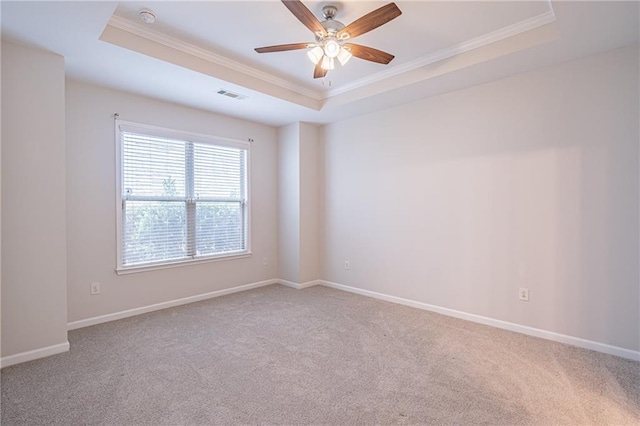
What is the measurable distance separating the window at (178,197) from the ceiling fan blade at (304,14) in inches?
97.7

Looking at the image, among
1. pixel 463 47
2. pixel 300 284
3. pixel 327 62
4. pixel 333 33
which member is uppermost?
pixel 463 47

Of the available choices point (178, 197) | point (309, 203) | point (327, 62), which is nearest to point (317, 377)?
point (327, 62)

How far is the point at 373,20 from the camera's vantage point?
85.8 inches

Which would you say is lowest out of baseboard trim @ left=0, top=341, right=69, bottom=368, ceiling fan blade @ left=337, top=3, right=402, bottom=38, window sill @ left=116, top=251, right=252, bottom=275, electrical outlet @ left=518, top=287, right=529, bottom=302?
baseboard trim @ left=0, top=341, right=69, bottom=368

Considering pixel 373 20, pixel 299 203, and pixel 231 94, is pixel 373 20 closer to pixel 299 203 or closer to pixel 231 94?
pixel 231 94

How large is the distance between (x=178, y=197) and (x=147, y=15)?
210 cm

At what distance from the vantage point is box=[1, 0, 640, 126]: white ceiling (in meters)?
2.33

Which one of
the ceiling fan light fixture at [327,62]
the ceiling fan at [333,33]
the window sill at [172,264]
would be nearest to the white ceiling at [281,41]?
the ceiling fan at [333,33]

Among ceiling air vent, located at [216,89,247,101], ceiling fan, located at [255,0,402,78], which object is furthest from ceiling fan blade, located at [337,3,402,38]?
ceiling air vent, located at [216,89,247,101]

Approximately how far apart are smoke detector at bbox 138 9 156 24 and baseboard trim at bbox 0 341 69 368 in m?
2.71

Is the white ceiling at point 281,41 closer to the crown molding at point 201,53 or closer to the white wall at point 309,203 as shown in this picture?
the crown molding at point 201,53

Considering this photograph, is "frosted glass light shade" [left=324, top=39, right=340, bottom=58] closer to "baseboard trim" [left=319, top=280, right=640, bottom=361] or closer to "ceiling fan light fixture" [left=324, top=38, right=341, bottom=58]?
"ceiling fan light fixture" [left=324, top=38, right=341, bottom=58]

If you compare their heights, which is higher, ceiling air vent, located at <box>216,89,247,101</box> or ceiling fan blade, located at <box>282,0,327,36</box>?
ceiling air vent, located at <box>216,89,247,101</box>

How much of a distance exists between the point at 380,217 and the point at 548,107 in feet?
6.94
